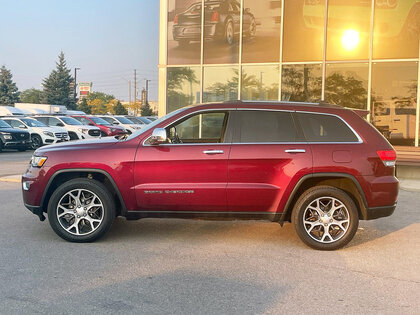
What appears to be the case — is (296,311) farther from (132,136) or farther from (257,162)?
(132,136)

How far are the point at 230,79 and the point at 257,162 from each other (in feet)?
35.8

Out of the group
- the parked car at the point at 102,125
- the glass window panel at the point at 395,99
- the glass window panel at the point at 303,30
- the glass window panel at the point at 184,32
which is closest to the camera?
the glass window panel at the point at 395,99

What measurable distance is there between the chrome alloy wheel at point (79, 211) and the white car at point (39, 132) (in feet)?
57.3

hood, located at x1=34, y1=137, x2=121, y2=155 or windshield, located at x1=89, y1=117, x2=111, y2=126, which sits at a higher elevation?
windshield, located at x1=89, y1=117, x2=111, y2=126

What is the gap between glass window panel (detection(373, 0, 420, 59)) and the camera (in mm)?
14055

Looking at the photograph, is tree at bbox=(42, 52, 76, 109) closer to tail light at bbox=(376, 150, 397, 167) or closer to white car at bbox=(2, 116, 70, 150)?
white car at bbox=(2, 116, 70, 150)

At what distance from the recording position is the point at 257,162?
562 cm

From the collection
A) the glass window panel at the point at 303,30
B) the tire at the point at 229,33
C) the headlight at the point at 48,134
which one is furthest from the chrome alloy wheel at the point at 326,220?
the headlight at the point at 48,134

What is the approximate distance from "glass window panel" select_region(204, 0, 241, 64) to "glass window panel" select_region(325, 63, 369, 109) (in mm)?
3219

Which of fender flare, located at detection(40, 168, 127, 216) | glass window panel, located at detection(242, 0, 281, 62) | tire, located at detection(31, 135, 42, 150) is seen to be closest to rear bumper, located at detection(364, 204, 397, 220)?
fender flare, located at detection(40, 168, 127, 216)

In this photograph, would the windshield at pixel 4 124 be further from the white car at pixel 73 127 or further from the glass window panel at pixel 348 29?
the glass window panel at pixel 348 29

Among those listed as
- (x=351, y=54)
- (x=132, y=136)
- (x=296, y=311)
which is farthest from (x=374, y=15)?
(x=296, y=311)

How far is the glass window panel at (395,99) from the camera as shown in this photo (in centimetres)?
1402

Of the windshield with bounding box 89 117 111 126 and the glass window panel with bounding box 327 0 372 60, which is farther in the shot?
the windshield with bounding box 89 117 111 126
